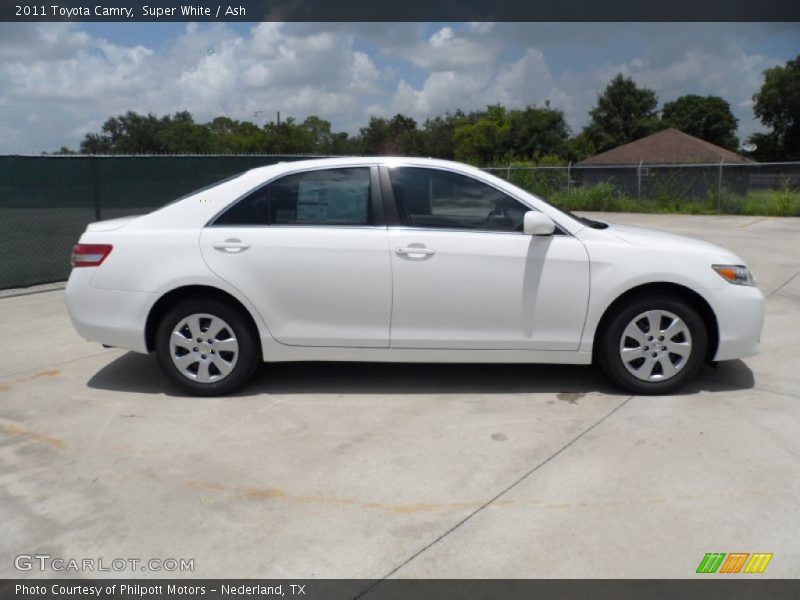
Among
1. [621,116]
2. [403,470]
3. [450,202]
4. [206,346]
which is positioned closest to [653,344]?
[450,202]

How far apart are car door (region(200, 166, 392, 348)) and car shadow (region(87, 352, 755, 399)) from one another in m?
0.51

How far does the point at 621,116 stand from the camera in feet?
233

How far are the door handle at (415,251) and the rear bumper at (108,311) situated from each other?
5.66 ft

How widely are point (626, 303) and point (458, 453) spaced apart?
1.65 meters

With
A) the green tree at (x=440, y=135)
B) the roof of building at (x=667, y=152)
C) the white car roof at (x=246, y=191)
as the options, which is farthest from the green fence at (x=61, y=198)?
the green tree at (x=440, y=135)

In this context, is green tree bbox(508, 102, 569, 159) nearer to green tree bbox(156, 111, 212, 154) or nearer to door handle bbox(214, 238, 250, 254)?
green tree bbox(156, 111, 212, 154)

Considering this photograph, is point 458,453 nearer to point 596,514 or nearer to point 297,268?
point 596,514

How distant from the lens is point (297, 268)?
4.70 metres

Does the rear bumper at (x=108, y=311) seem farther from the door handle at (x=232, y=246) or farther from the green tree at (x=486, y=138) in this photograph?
the green tree at (x=486, y=138)

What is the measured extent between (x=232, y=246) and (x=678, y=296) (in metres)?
3.06

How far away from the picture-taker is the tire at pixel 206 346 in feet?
15.6

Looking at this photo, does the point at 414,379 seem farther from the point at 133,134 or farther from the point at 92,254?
the point at 133,134
